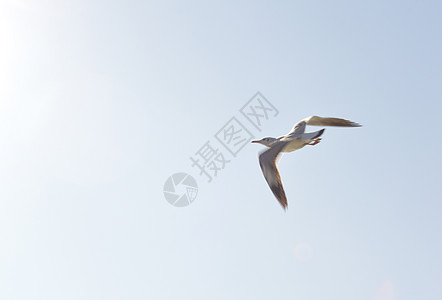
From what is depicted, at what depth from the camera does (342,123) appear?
53.3 feet

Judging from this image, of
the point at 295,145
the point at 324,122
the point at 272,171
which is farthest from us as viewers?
the point at 324,122

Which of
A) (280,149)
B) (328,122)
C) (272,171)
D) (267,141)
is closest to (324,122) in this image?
(328,122)

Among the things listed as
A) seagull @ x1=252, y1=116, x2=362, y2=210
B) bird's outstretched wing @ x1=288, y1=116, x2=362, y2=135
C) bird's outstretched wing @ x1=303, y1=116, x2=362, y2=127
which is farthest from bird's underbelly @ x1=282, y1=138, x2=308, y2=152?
bird's outstretched wing @ x1=303, y1=116, x2=362, y2=127

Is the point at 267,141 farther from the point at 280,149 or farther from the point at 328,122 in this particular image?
the point at 328,122

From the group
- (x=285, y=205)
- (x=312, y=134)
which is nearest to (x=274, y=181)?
(x=285, y=205)

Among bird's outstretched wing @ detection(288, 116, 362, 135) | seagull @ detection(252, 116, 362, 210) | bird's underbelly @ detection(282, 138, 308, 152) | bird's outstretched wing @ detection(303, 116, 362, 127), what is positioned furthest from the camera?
bird's outstretched wing @ detection(303, 116, 362, 127)

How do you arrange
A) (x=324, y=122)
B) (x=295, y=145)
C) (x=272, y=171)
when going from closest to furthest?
(x=272, y=171)
(x=295, y=145)
(x=324, y=122)

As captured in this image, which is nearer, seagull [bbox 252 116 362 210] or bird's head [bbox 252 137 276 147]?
seagull [bbox 252 116 362 210]

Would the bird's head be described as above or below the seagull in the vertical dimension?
above

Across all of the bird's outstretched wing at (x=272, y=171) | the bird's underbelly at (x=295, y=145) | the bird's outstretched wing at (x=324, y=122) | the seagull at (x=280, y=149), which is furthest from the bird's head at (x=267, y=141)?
the bird's outstretched wing at (x=272, y=171)

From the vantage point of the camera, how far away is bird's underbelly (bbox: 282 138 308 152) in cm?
1446

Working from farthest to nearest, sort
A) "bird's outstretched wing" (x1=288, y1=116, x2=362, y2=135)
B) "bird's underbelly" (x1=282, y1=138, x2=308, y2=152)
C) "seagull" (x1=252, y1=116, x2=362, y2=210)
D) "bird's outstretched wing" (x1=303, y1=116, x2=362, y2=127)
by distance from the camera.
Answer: "bird's outstretched wing" (x1=303, y1=116, x2=362, y2=127), "bird's outstretched wing" (x1=288, y1=116, x2=362, y2=135), "bird's underbelly" (x1=282, y1=138, x2=308, y2=152), "seagull" (x1=252, y1=116, x2=362, y2=210)

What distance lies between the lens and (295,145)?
14.7 meters

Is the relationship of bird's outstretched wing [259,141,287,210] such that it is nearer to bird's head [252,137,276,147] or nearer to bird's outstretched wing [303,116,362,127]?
bird's head [252,137,276,147]
